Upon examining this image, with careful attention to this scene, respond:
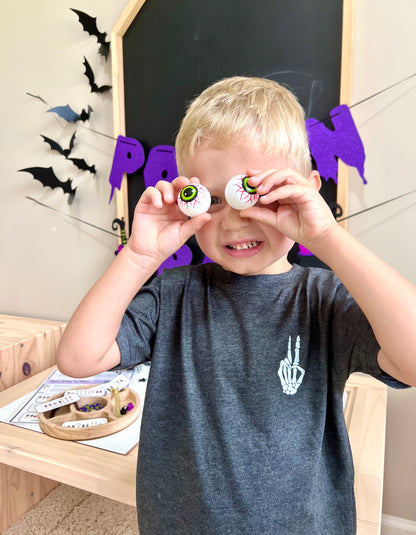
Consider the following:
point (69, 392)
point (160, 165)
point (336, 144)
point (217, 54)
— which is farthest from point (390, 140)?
point (69, 392)

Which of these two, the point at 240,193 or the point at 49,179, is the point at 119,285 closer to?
the point at 240,193

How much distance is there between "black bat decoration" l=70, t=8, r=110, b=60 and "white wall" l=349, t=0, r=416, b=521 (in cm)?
75

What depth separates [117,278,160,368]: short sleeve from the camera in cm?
54

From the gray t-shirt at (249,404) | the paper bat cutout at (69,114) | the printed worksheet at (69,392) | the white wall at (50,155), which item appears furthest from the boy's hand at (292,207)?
the paper bat cutout at (69,114)

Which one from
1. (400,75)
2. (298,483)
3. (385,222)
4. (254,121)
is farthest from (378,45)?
(298,483)

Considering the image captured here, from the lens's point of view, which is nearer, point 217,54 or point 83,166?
point 217,54

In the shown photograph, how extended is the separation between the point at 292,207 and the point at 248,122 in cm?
13

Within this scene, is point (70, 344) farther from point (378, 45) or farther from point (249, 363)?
point (378, 45)

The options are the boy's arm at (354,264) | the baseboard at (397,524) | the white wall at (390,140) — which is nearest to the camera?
the boy's arm at (354,264)

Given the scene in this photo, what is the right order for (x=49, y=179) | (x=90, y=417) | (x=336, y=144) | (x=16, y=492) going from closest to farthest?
(x=90, y=417), (x=336, y=144), (x=16, y=492), (x=49, y=179)

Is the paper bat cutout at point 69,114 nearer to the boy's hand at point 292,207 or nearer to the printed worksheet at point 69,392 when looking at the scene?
the printed worksheet at point 69,392

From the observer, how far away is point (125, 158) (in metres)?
1.23

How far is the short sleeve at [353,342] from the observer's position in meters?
0.45

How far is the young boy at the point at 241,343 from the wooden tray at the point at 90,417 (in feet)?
1.05
